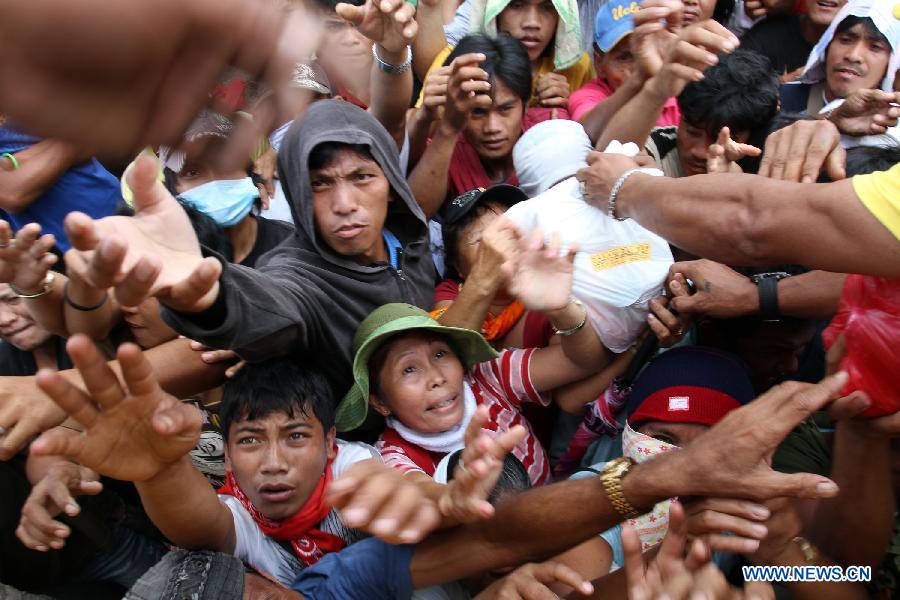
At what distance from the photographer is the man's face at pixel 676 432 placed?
2297mm

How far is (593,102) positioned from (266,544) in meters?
2.44

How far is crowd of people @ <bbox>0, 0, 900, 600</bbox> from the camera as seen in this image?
61.1 inches

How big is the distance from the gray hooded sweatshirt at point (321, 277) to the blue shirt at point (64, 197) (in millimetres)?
641

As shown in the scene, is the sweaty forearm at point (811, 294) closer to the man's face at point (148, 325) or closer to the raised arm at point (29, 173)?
the man's face at point (148, 325)

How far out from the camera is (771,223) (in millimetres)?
1744

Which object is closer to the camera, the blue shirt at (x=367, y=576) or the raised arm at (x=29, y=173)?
the blue shirt at (x=367, y=576)

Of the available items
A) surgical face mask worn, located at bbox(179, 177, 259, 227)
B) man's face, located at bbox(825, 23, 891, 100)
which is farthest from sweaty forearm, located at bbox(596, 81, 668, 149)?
surgical face mask worn, located at bbox(179, 177, 259, 227)

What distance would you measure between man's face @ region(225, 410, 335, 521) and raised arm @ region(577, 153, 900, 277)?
1.16 meters

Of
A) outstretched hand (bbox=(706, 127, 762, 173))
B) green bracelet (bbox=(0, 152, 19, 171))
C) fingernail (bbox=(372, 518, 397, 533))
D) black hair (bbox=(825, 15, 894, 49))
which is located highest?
black hair (bbox=(825, 15, 894, 49))

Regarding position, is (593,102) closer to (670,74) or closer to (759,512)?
(670,74)

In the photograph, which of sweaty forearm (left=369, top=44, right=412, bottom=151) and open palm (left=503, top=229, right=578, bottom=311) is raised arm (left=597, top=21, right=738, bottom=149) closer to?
sweaty forearm (left=369, top=44, right=412, bottom=151)

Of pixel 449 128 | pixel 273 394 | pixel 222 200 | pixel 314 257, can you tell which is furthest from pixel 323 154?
pixel 273 394

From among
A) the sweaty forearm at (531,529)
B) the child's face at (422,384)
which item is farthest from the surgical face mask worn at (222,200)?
the sweaty forearm at (531,529)

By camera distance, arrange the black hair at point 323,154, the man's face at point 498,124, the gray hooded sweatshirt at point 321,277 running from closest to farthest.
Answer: the gray hooded sweatshirt at point 321,277 → the black hair at point 323,154 → the man's face at point 498,124
